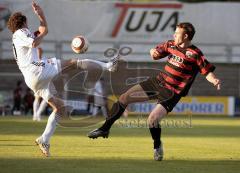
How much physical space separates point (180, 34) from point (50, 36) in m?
24.9

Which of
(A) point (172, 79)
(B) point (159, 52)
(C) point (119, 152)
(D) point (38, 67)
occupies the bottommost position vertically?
(C) point (119, 152)

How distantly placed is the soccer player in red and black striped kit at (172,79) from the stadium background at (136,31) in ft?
76.0

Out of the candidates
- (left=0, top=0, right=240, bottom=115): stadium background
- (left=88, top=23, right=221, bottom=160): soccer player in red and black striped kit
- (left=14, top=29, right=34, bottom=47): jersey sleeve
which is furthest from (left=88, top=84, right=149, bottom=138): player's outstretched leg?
(left=0, top=0, right=240, bottom=115): stadium background

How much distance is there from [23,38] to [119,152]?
3.27 metres

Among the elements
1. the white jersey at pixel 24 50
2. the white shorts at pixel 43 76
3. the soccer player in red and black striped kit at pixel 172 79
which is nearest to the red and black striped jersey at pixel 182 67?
the soccer player in red and black striped kit at pixel 172 79

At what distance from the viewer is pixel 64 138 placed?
1908 cm

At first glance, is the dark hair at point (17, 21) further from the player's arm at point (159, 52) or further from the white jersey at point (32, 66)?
the player's arm at point (159, 52)

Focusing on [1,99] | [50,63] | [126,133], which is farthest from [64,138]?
[1,99]

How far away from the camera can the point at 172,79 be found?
44.7 feet

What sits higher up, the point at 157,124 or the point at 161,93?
the point at 161,93

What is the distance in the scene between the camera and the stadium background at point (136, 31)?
3734 centimetres

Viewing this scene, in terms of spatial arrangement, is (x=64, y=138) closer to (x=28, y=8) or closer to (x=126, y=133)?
(x=126, y=133)

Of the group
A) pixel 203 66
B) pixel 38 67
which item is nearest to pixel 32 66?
pixel 38 67

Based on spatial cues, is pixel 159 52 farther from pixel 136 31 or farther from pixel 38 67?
pixel 136 31
